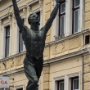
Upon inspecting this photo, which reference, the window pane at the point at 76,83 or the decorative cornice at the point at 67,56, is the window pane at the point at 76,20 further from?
the window pane at the point at 76,83

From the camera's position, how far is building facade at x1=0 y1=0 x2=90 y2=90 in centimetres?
2419

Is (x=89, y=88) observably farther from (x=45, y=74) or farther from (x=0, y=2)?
(x=0, y=2)

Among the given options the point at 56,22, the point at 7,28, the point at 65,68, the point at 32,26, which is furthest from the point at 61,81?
the point at 32,26

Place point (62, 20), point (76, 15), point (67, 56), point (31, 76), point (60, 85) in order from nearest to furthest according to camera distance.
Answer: point (31, 76) < point (67, 56) < point (76, 15) < point (60, 85) < point (62, 20)

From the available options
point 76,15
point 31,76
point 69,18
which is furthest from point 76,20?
point 31,76

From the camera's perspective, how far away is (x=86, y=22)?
24406mm

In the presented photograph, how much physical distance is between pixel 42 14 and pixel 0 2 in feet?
20.4

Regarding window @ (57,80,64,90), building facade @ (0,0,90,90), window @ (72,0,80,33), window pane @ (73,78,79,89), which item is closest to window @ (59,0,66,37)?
building facade @ (0,0,90,90)

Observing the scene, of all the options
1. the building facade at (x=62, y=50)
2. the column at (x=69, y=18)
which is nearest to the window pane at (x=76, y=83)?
the building facade at (x=62, y=50)

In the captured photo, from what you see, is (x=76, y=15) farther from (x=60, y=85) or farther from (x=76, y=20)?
(x=60, y=85)

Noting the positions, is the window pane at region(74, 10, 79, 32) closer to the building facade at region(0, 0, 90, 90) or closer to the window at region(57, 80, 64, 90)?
the building facade at region(0, 0, 90, 90)

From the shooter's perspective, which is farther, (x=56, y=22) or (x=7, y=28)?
(x=7, y=28)

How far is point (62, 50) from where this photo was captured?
25938 mm

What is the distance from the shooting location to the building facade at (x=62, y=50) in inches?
952
